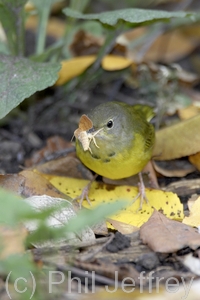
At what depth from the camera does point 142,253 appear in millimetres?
2873

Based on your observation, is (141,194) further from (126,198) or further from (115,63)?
(115,63)

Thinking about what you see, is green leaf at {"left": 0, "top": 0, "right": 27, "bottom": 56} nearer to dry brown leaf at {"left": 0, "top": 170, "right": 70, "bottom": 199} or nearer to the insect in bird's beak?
the insect in bird's beak

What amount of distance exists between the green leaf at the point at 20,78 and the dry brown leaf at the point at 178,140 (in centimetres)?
109

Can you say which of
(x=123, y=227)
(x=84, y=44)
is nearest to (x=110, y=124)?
(x=123, y=227)

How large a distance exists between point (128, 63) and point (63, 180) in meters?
1.66

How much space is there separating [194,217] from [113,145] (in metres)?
0.81

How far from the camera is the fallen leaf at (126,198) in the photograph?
339cm

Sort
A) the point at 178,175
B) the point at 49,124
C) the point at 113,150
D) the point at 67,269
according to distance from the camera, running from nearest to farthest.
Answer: the point at 67,269 → the point at 113,150 → the point at 178,175 → the point at 49,124

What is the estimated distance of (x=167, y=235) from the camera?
2859 millimetres

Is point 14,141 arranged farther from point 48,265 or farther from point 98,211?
point 98,211

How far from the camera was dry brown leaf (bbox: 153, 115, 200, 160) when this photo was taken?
3.99 metres

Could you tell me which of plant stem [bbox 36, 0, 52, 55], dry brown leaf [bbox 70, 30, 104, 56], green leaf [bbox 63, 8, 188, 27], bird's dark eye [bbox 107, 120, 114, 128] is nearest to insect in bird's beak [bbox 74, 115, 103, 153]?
bird's dark eye [bbox 107, 120, 114, 128]

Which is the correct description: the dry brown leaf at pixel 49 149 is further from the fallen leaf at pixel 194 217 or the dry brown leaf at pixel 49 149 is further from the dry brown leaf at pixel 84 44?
the fallen leaf at pixel 194 217

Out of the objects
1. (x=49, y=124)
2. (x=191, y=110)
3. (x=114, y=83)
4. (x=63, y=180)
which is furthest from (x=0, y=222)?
(x=114, y=83)
